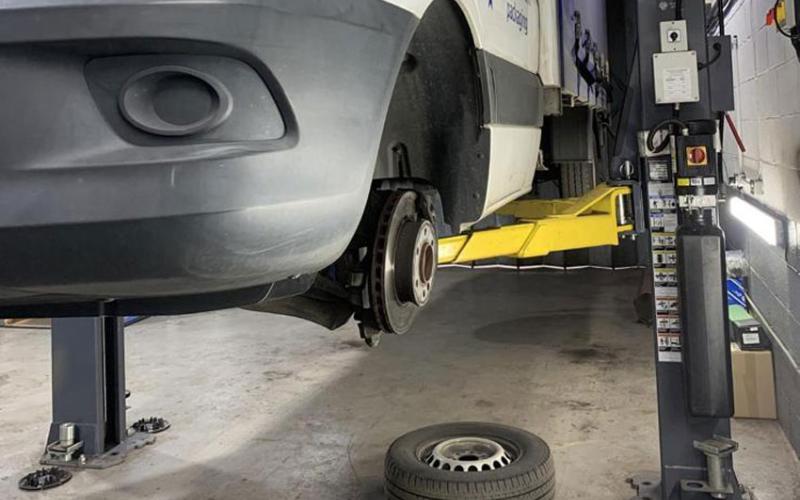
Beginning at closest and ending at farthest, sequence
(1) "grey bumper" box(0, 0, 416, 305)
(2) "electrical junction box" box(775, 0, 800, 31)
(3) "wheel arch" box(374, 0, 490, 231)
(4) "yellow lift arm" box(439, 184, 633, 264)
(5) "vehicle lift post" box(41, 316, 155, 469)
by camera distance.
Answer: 1. (1) "grey bumper" box(0, 0, 416, 305)
2. (3) "wheel arch" box(374, 0, 490, 231)
3. (2) "electrical junction box" box(775, 0, 800, 31)
4. (4) "yellow lift arm" box(439, 184, 633, 264)
5. (5) "vehicle lift post" box(41, 316, 155, 469)

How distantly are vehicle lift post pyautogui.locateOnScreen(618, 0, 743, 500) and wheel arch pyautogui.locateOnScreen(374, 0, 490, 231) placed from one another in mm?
1099

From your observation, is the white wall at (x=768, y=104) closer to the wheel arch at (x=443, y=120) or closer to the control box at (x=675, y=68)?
the control box at (x=675, y=68)

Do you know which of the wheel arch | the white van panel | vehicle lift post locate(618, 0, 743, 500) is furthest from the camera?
vehicle lift post locate(618, 0, 743, 500)

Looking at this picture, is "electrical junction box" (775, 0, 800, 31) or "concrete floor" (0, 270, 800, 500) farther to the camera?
"concrete floor" (0, 270, 800, 500)

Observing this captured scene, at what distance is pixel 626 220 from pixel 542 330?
1.66 m

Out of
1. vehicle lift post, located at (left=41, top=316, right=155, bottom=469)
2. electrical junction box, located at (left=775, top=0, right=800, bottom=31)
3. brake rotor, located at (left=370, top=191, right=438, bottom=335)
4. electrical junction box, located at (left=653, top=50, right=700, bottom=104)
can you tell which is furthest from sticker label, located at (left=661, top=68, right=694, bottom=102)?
vehicle lift post, located at (left=41, top=316, right=155, bottom=469)

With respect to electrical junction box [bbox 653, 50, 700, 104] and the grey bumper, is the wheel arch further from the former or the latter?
electrical junction box [bbox 653, 50, 700, 104]

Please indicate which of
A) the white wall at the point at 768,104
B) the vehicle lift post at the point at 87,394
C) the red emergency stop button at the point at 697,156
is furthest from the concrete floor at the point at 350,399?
the red emergency stop button at the point at 697,156

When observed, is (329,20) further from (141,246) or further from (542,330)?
(542,330)

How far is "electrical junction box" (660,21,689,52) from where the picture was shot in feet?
9.07

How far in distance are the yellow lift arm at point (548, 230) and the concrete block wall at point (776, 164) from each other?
0.83 metres

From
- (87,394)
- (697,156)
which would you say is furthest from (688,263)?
(87,394)

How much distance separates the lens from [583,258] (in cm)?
968

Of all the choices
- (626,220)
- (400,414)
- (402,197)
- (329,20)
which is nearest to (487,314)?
(626,220)
